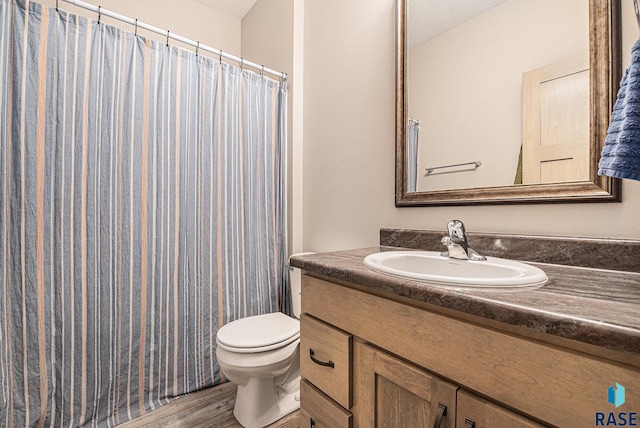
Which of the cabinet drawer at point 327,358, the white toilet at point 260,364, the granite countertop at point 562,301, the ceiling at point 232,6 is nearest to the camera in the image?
the granite countertop at point 562,301

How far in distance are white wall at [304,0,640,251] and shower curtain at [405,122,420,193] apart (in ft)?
0.30

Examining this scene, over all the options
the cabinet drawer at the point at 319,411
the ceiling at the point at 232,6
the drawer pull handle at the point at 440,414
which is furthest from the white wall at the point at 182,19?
the drawer pull handle at the point at 440,414

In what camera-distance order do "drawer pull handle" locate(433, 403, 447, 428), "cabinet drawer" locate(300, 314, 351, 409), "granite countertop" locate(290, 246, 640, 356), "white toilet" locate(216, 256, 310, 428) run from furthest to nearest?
"white toilet" locate(216, 256, 310, 428) < "cabinet drawer" locate(300, 314, 351, 409) < "drawer pull handle" locate(433, 403, 447, 428) < "granite countertop" locate(290, 246, 640, 356)

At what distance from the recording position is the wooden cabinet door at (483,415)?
48cm

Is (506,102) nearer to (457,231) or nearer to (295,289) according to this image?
(457,231)

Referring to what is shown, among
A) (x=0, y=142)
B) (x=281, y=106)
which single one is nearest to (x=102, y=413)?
(x=0, y=142)

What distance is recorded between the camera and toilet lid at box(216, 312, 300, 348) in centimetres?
127

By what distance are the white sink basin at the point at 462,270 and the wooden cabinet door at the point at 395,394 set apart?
A: 207mm

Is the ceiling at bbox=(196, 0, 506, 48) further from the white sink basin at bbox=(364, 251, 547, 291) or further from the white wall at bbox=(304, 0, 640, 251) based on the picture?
the white sink basin at bbox=(364, 251, 547, 291)

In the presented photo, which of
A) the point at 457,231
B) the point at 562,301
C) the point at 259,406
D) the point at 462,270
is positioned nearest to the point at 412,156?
the point at 457,231

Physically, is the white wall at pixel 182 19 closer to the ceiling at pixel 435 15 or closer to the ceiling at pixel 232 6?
the ceiling at pixel 232 6

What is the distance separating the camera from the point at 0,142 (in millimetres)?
1123

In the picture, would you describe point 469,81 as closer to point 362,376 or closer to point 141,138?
point 362,376

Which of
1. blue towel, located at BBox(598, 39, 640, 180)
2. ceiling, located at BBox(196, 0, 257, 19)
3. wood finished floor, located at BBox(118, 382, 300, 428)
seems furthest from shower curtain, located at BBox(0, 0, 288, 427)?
blue towel, located at BBox(598, 39, 640, 180)
